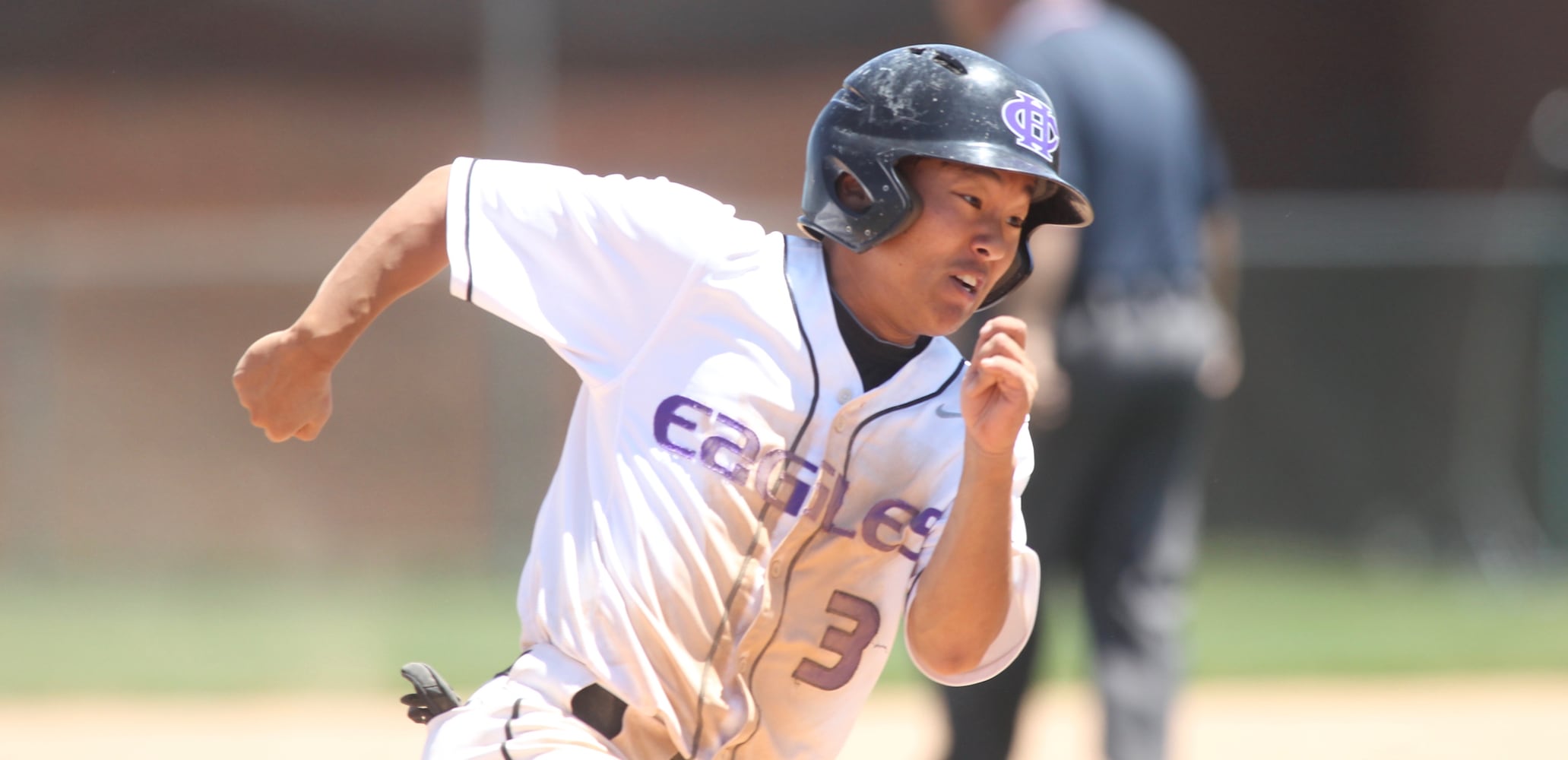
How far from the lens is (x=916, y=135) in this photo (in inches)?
89.6

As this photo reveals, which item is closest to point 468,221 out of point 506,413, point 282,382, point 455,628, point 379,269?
point 379,269

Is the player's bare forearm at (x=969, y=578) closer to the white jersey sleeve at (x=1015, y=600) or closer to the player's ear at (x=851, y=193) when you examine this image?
the white jersey sleeve at (x=1015, y=600)

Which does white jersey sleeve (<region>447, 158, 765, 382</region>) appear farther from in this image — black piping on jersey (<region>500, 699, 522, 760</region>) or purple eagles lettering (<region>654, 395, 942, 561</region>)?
black piping on jersey (<region>500, 699, 522, 760</region>)

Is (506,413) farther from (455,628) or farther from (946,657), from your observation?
(946,657)

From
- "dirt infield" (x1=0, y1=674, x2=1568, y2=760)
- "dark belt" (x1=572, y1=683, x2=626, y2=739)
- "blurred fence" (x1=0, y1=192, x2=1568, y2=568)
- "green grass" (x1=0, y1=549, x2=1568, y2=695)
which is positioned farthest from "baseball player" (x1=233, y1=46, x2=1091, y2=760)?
"blurred fence" (x1=0, y1=192, x2=1568, y2=568)

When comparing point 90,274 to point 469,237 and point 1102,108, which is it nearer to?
point 1102,108

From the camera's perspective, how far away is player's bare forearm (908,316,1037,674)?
2.13m

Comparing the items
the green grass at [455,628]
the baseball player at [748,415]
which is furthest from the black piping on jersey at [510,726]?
the green grass at [455,628]

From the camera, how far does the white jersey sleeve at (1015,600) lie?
7.55 ft

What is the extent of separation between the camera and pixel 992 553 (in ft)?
7.16

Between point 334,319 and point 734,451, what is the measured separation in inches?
21.4

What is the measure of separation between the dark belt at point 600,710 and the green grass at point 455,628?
13.9 ft

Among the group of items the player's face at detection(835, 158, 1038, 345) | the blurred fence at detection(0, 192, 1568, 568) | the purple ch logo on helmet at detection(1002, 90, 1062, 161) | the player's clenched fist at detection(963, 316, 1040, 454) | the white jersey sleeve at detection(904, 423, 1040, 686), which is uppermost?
the blurred fence at detection(0, 192, 1568, 568)

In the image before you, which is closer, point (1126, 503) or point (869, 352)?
point (869, 352)
